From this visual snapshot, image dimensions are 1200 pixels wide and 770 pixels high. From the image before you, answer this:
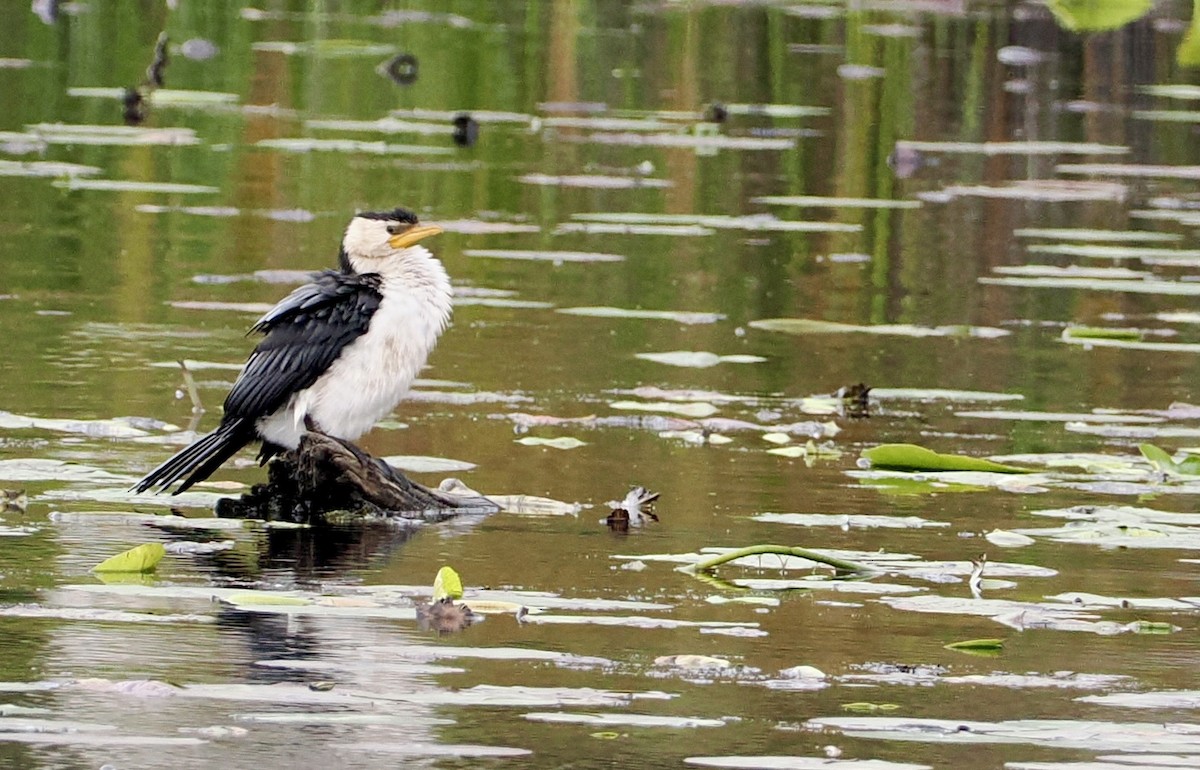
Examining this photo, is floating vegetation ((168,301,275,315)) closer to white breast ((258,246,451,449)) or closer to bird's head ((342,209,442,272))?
bird's head ((342,209,442,272))

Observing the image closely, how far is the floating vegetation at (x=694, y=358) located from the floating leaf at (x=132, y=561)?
12.7 feet

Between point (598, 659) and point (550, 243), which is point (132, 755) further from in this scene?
point (550, 243)

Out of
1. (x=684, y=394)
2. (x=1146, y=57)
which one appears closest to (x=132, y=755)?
(x=684, y=394)

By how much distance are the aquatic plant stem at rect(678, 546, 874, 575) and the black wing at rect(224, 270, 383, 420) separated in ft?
5.15

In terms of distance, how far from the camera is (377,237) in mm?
8086

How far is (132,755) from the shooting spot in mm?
4711

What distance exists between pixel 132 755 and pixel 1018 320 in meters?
7.11

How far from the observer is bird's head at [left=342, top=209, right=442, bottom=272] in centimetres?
806

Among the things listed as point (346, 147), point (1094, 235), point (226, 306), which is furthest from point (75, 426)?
point (346, 147)

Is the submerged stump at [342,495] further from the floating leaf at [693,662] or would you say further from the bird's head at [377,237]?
the floating leaf at [693,662]

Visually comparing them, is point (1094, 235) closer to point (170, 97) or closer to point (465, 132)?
point (465, 132)

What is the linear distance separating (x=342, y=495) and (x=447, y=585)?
1432 millimetres

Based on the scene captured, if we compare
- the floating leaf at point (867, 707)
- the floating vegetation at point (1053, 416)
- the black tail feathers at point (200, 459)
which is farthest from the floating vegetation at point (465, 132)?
the floating leaf at point (867, 707)

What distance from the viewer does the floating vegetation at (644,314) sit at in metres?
11.0
